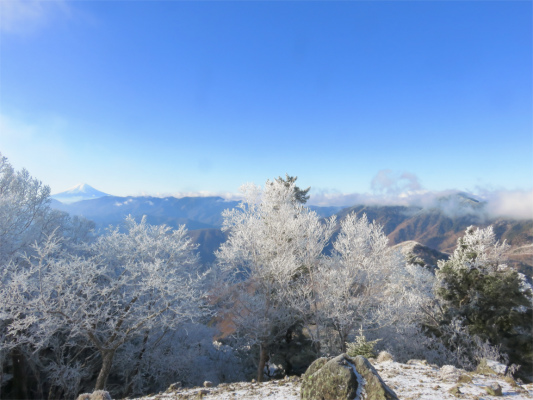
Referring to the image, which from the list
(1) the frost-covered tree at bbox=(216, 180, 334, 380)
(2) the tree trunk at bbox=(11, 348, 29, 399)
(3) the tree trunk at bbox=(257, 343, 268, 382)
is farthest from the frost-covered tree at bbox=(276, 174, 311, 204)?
(2) the tree trunk at bbox=(11, 348, 29, 399)

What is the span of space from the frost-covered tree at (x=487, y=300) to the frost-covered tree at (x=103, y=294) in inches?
679

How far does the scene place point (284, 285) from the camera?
16.2 metres

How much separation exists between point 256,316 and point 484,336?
15.2 m

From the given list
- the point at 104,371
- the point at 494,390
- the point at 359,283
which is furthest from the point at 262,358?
the point at 494,390

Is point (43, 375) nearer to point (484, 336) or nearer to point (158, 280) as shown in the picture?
point (158, 280)

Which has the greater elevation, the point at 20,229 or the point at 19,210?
the point at 19,210

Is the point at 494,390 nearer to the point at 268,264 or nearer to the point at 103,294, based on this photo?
the point at 268,264

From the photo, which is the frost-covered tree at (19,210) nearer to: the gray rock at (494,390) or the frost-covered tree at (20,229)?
the frost-covered tree at (20,229)

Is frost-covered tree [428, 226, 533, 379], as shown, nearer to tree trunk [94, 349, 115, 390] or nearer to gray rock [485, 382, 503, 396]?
gray rock [485, 382, 503, 396]

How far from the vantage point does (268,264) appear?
1675 cm

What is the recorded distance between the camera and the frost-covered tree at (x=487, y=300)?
17.4m

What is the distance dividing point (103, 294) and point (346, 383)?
9251 millimetres

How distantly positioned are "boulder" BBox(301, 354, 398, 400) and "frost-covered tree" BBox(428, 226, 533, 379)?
582 inches

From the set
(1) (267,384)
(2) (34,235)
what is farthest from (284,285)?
(2) (34,235)
